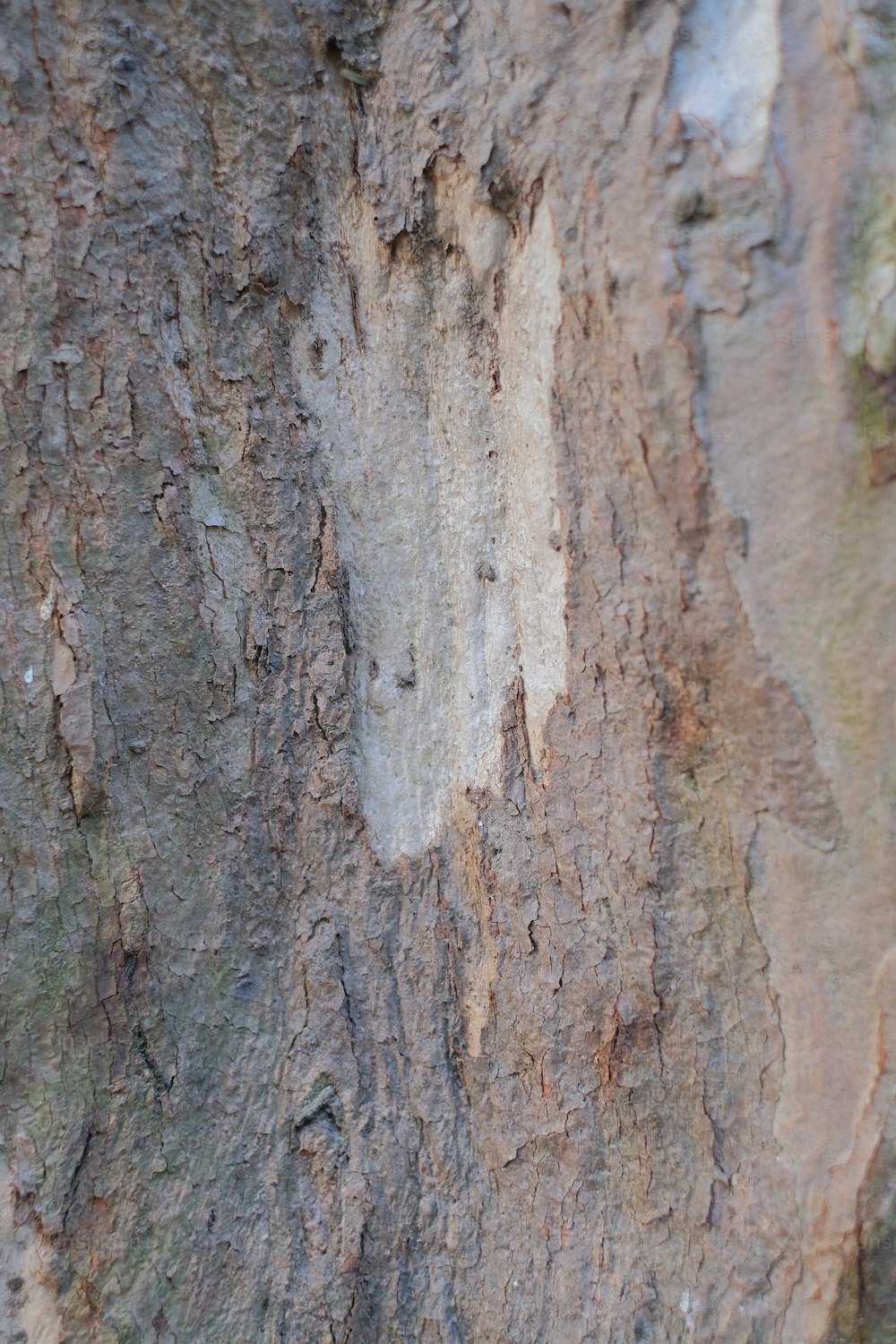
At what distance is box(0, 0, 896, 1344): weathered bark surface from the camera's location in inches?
42.9

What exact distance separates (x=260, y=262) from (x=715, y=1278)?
1686 mm

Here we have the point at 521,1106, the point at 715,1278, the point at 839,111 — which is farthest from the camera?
the point at 521,1106

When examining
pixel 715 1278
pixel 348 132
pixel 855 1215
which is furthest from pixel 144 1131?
pixel 348 132

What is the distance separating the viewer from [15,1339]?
1235 mm

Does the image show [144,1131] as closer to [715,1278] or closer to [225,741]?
[225,741]

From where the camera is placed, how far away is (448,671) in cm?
141

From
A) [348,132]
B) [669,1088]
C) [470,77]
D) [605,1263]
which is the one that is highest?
[470,77]

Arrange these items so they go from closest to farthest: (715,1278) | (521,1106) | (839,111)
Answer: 1. (839,111)
2. (715,1278)
3. (521,1106)

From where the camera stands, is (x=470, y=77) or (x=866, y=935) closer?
(x=866, y=935)

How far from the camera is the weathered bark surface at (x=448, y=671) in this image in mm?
1089

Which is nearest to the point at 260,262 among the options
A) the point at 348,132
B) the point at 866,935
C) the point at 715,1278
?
the point at 348,132

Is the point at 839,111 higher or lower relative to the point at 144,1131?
higher

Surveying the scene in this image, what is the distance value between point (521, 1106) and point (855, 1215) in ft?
1.56

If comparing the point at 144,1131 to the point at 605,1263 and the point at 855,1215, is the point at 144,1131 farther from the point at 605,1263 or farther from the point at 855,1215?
the point at 855,1215
